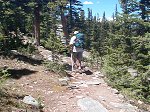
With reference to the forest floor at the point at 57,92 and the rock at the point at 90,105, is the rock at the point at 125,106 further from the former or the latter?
the rock at the point at 90,105

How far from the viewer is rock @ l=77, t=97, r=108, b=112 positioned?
10781 mm

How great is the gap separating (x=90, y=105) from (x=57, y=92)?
1.95 meters

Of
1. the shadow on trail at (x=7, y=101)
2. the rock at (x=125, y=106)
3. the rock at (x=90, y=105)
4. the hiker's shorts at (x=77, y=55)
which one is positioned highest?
the hiker's shorts at (x=77, y=55)

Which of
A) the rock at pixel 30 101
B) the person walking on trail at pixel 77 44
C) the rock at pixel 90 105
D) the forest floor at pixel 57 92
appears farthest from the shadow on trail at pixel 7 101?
the person walking on trail at pixel 77 44

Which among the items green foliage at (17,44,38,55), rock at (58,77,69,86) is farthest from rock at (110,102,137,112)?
green foliage at (17,44,38,55)

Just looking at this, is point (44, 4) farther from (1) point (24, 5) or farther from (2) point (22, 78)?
(2) point (22, 78)

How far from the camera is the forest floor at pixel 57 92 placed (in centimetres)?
1056

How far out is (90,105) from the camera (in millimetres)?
11141

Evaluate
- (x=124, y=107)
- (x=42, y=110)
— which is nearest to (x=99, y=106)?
(x=124, y=107)

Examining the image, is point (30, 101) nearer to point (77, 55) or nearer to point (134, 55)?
point (77, 55)

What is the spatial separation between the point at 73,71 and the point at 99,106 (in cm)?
627

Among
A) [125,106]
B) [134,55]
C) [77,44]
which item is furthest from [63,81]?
[134,55]

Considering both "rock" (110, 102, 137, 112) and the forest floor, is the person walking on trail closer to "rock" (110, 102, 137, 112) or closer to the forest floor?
the forest floor

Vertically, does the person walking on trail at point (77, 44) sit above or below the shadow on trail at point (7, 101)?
above
